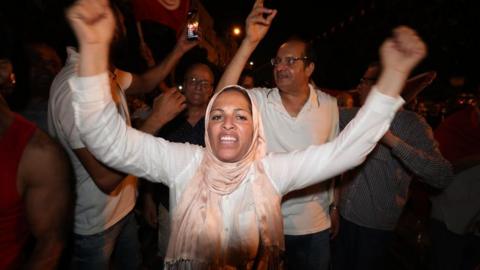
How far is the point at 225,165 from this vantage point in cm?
192

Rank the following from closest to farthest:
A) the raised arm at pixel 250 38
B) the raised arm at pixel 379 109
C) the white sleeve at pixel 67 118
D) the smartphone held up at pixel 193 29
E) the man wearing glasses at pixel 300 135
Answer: the raised arm at pixel 379 109 → the white sleeve at pixel 67 118 → the raised arm at pixel 250 38 → the man wearing glasses at pixel 300 135 → the smartphone held up at pixel 193 29

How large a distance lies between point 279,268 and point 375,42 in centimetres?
1702

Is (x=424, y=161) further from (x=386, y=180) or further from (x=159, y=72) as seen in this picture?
(x=159, y=72)

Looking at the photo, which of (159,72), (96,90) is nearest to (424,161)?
(96,90)

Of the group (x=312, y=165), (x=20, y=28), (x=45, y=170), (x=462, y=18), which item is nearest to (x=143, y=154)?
(x=45, y=170)

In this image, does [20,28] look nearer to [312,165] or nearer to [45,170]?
[45,170]

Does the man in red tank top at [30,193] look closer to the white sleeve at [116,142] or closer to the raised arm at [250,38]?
the white sleeve at [116,142]

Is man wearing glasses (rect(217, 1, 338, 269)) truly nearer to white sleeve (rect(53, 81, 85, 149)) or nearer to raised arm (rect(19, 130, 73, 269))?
white sleeve (rect(53, 81, 85, 149))

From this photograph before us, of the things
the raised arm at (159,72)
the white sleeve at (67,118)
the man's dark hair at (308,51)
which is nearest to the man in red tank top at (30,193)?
the white sleeve at (67,118)

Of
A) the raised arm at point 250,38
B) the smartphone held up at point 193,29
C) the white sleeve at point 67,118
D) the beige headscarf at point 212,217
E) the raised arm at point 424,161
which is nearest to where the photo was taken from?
the beige headscarf at point 212,217

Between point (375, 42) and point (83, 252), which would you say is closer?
point (83, 252)

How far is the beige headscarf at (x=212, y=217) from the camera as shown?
190cm

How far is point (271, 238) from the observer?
1.96 metres

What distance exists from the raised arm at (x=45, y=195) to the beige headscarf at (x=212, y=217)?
62 cm
